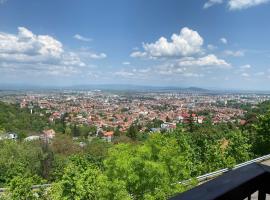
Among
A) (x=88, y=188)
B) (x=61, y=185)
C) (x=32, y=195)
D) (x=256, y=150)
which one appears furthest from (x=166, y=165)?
(x=256, y=150)

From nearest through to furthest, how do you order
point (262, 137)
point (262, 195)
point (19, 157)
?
1. point (262, 195)
2. point (262, 137)
3. point (19, 157)

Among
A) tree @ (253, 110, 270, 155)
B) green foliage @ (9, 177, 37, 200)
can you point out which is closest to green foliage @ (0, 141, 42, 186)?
green foliage @ (9, 177, 37, 200)

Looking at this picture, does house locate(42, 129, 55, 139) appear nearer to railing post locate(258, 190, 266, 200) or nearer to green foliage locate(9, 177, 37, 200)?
green foliage locate(9, 177, 37, 200)

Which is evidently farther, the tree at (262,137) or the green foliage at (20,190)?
the tree at (262,137)

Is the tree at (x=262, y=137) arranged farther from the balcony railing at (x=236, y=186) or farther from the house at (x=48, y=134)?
the balcony railing at (x=236, y=186)

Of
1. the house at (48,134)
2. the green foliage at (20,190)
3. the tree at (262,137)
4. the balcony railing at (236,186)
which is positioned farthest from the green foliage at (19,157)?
the balcony railing at (236,186)

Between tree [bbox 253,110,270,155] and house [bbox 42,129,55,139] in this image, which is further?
house [bbox 42,129,55,139]

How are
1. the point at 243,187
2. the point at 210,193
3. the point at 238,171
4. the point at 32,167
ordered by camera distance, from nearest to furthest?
the point at 210,193
the point at 243,187
the point at 238,171
the point at 32,167

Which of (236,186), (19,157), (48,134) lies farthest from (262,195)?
(48,134)

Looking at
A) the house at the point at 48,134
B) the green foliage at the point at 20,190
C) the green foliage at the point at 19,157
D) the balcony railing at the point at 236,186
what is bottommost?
the house at the point at 48,134

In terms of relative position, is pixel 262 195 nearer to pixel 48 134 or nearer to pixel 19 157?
pixel 19 157

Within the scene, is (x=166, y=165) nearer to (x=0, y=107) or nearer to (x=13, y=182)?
(x=13, y=182)
